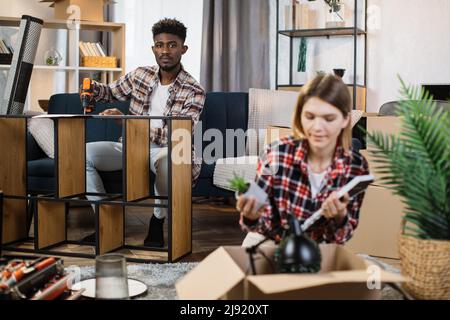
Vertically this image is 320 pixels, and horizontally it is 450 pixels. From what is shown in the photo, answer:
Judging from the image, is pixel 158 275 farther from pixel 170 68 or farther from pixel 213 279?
pixel 170 68

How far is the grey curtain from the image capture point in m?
4.69

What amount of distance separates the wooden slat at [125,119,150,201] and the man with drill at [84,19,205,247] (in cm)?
8

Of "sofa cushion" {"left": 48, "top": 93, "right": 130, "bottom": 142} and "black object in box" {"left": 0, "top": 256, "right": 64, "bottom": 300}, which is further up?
"sofa cushion" {"left": 48, "top": 93, "right": 130, "bottom": 142}

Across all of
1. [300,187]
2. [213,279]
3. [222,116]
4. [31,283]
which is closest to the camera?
[213,279]

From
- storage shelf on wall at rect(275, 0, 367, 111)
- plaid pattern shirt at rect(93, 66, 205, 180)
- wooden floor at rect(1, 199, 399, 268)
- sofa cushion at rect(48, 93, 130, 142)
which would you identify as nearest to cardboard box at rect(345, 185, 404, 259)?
wooden floor at rect(1, 199, 399, 268)

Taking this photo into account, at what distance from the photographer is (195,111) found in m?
3.05

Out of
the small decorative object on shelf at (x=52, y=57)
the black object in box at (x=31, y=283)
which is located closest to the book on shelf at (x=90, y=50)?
the small decorative object on shelf at (x=52, y=57)

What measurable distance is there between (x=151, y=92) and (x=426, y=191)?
79.7 inches

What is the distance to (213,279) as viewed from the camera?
1265 millimetres

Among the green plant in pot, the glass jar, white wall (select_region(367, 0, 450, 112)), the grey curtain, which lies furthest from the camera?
the grey curtain

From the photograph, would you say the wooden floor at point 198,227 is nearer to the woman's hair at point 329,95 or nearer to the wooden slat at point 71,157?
the wooden slat at point 71,157

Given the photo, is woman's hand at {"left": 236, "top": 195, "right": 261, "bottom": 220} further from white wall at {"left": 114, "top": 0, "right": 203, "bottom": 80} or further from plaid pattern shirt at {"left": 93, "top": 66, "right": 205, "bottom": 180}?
white wall at {"left": 114, "top": 0, "right": 203, "bottom": 80}

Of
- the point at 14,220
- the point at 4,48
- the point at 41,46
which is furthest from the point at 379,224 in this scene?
the point at 41,46

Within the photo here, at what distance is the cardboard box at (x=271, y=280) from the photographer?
117 centimetres
